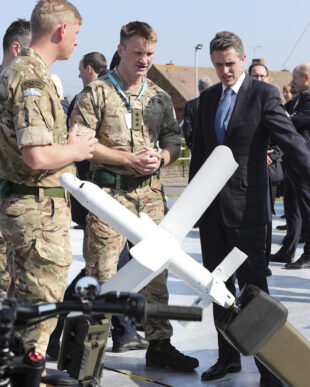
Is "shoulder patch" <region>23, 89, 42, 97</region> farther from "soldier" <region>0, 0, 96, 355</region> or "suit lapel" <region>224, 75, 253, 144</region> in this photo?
"suit lapel" <region>224, 75, 253, 144</region>

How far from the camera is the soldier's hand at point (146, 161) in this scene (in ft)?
14.0

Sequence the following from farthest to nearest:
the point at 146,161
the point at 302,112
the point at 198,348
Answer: the point at 302,112, the point at 198,348, the point at 146,161

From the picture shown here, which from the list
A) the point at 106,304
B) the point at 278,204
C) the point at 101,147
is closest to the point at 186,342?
the point at 101,147

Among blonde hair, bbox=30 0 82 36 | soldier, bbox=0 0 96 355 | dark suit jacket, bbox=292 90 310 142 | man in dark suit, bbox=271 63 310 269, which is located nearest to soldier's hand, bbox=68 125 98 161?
soldier, bbox=0 0 96 355

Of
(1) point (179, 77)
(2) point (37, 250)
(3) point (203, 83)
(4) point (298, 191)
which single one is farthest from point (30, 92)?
(1) point (179, 77)

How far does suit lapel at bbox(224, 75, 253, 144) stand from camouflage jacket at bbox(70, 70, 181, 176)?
0.63 metres

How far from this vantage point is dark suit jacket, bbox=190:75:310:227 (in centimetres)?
395

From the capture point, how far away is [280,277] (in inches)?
275

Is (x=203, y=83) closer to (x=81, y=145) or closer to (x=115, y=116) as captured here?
(x=115, y=116)

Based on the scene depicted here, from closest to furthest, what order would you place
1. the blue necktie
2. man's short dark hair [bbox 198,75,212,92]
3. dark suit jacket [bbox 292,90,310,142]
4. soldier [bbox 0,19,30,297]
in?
the blue necktie, soldier [bbox 0,19,30,297], dark suit jacket [bbox 292,90,310,142], man's short dark hair [bbox 198,75,212,92]

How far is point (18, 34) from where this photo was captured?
5535 mm

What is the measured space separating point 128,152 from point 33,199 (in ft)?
3.69

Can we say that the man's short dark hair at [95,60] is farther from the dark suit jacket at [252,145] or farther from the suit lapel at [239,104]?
the suit lapel at [239,104]

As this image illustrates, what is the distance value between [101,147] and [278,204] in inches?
356
